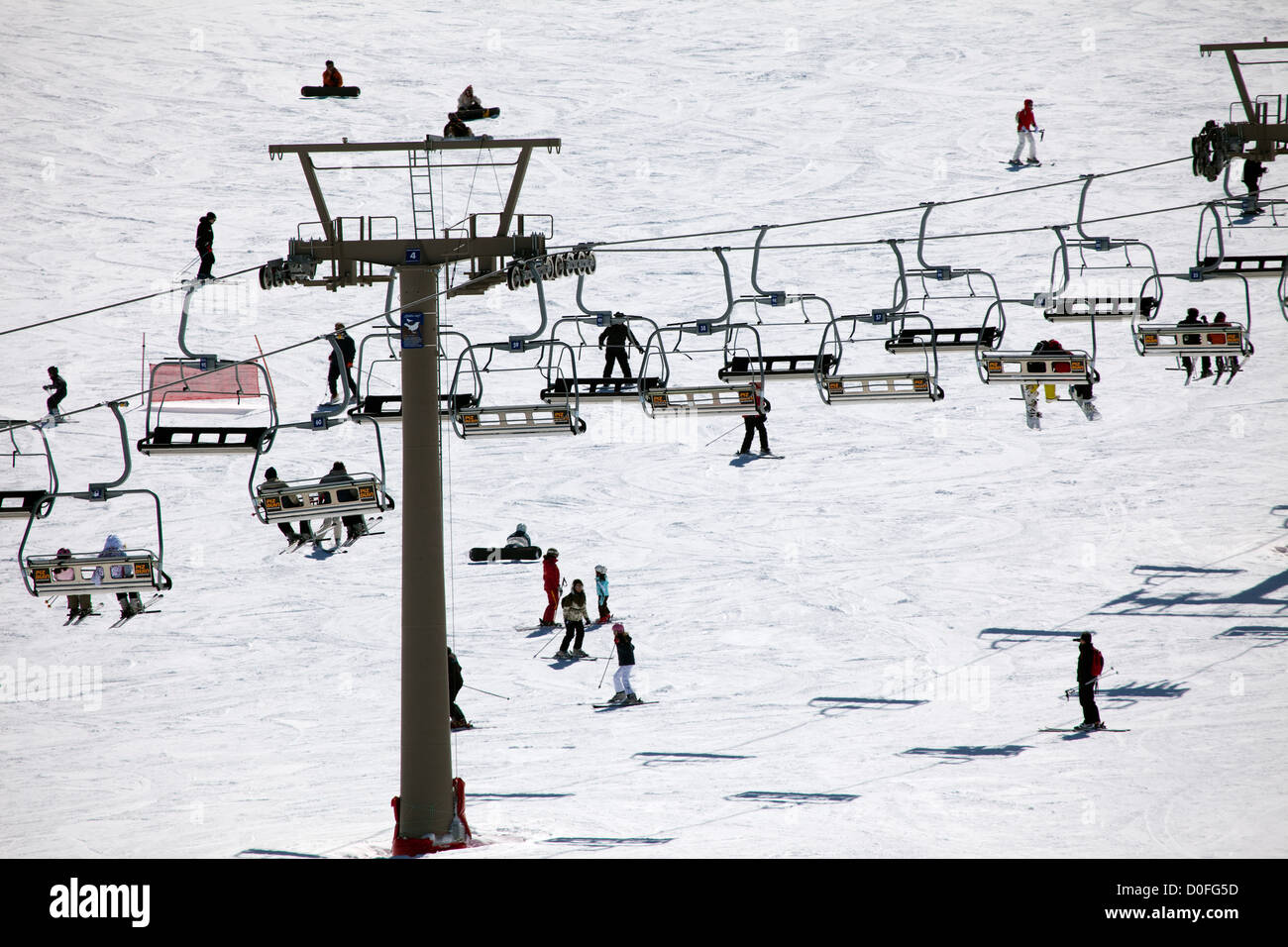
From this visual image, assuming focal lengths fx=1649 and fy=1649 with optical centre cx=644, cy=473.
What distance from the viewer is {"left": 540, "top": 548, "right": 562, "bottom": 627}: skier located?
21.5 meters

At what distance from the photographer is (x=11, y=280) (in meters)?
32.8

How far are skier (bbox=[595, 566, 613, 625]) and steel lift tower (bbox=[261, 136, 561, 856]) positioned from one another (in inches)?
240

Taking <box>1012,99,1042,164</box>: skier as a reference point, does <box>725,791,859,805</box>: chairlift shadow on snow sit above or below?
below

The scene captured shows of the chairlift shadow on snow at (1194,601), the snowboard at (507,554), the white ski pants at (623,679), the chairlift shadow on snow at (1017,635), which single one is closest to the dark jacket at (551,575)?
the snowboard at (507,554)

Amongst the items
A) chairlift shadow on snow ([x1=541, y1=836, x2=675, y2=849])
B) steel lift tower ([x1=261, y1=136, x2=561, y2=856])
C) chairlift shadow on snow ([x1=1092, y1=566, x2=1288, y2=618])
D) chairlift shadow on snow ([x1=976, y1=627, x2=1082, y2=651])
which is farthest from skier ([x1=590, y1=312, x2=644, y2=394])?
Result: chairlift shadow on snow ([x1=1092, y1=566, x2=1288, y2=618])

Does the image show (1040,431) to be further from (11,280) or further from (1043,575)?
(11,280)

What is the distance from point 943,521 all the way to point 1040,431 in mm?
4140

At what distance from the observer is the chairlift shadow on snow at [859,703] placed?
18656mm

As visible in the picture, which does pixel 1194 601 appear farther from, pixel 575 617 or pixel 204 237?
pixel 204 237

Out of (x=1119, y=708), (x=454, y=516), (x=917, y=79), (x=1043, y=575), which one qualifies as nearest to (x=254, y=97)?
(x=917, y=79)

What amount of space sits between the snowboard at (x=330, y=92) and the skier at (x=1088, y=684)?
29.2m

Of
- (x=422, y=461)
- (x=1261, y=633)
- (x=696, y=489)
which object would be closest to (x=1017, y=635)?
(x=1261, y=633)

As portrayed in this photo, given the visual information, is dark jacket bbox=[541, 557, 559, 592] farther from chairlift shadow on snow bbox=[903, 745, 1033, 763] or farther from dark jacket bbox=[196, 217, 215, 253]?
dark jacket bbox=[196, 217, 215, 253]

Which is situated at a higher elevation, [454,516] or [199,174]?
[199,174]
